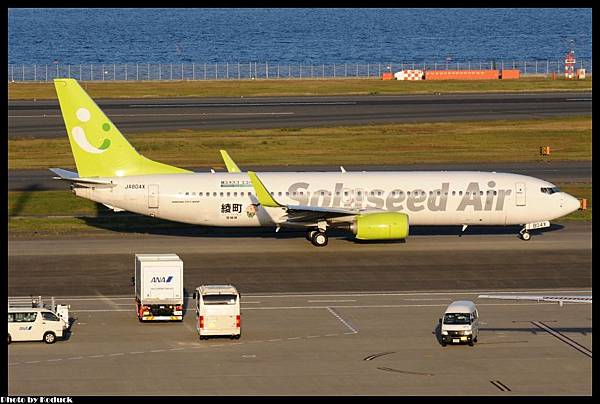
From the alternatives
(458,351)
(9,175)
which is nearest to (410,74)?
(9,175)

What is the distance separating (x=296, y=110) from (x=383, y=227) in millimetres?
65468

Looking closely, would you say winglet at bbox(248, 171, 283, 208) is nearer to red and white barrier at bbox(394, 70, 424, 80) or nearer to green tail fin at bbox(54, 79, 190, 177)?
green tail fin at bbox(54, 79, 190, 177)

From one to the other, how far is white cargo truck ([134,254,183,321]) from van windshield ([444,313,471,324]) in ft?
39.9

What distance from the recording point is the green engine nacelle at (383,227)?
7231 centimetres

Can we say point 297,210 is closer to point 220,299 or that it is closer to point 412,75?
point 220,299

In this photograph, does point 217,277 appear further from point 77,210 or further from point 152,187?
point 77,210

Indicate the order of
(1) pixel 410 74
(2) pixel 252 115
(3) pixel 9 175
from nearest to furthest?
(3) pixel 9 175 < (2) pixel 252 115 < (1) pixel 410 74

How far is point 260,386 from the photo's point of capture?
45688 mm

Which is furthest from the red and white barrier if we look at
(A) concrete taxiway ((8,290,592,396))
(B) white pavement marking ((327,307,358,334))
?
(B) white pavement marking ((327,307,358,334))

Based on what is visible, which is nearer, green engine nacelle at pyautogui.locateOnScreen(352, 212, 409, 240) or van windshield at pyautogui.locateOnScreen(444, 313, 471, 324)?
van windshield at pyautogui.locateOnScreen(444, 313, 471, 324)

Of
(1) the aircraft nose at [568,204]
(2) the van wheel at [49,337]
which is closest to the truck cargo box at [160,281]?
(2) the van wheel at [49,337]

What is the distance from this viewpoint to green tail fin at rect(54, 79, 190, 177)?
74.8m

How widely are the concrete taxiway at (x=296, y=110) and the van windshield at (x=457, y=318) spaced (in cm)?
7283

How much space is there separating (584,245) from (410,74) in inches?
4243
